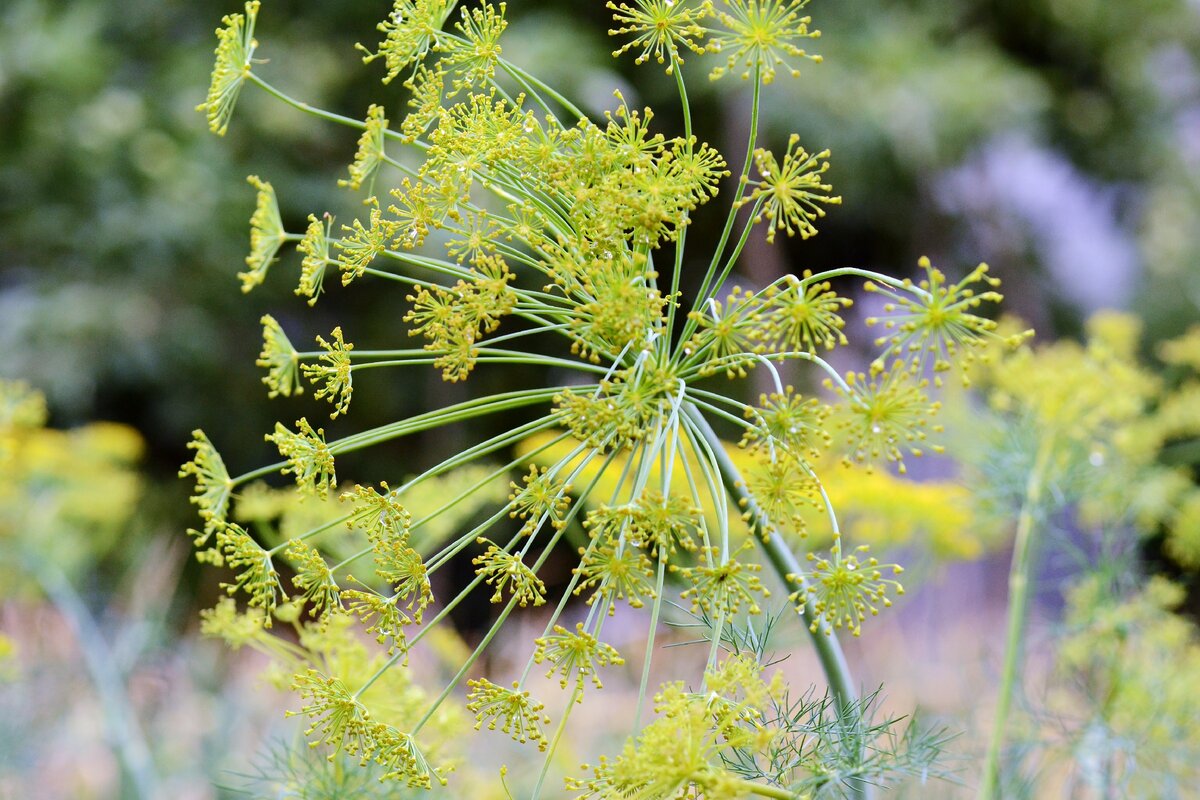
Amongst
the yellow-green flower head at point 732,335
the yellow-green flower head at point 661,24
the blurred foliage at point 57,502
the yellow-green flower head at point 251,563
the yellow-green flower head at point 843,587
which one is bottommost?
the blurred foliage at point 57,502

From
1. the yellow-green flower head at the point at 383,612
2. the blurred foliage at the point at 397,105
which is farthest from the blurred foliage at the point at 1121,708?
the blurred foliage at the point at 397,105

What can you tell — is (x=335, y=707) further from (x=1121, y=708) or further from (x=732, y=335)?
(x=1121, y=708)

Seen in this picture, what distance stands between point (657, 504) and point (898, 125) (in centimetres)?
555

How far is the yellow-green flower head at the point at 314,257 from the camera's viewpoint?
95 cm

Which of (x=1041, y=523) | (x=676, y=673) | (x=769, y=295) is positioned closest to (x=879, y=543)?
(x=1041, y=523)

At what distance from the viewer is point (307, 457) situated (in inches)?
35.8

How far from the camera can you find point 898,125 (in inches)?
232

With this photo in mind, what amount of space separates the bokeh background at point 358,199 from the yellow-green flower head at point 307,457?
3.92 m

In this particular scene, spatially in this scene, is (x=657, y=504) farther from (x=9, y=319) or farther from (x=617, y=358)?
(x=9, y=319)

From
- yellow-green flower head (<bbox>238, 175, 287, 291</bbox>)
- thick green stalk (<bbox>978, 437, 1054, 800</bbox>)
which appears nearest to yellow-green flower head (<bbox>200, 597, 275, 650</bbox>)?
yellow-green flower head (<bbox>238, 175, 287, 291</bbox>)

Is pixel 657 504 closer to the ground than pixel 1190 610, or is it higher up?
closer to the ground

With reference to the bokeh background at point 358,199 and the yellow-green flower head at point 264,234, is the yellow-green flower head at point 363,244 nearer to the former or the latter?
the yellow-green flower head at point 264,234

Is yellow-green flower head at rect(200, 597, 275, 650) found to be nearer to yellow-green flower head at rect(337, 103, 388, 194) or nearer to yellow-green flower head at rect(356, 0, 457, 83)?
yellow-green flower head at rect(337, 103, 388, 194)

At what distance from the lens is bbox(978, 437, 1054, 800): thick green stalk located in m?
1.13
